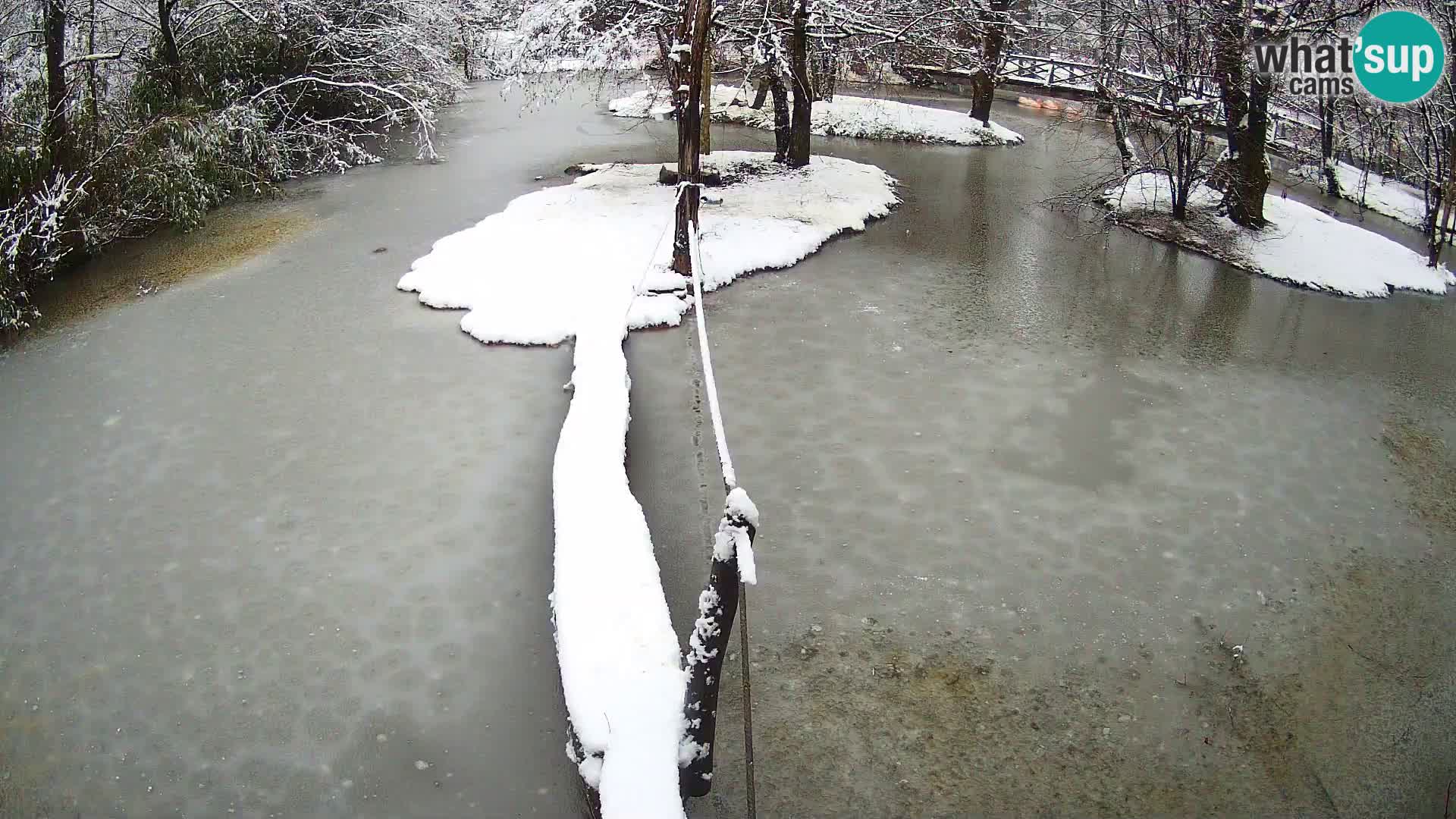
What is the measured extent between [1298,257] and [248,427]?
1101cm

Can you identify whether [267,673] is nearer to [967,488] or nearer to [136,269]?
[967,488]

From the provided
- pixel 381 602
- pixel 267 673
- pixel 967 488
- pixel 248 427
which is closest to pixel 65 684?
pixel 267 673

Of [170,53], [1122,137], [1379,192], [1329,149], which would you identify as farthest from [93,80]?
[1379,192]

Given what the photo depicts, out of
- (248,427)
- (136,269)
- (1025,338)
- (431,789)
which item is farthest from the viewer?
(136,269)

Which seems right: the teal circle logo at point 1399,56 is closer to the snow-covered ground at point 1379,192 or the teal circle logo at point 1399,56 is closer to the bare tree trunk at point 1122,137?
the snow-covered ground at point 1379,192

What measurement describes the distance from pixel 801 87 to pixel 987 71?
5849 millimetres

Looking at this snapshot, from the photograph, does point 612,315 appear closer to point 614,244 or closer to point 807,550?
point 614,244

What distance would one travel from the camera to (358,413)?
23.0 ft

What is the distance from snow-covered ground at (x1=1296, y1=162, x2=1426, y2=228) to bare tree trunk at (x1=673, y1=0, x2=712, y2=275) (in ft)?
32.7

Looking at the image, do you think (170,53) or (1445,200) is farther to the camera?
(170,53)

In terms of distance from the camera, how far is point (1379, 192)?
14.5 meters

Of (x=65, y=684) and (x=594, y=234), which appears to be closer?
(x=65, y=684)

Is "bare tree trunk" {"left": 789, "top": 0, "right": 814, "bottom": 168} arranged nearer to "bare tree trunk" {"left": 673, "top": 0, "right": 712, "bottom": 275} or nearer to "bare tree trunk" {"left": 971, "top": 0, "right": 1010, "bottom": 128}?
"bare tree trunk" {"left": 673, "top": 0, "right": 712, "bottom": 275}

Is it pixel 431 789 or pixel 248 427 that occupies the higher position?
pixel 248 427
